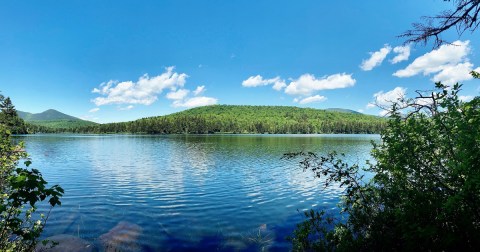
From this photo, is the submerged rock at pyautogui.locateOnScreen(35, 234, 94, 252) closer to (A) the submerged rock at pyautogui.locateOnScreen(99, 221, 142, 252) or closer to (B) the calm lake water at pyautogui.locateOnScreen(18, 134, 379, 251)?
(B) the calm lake water at pyautogui.locateOnScreen(18, 134, 379, 251)

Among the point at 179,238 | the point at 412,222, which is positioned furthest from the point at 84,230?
the point at 412,222

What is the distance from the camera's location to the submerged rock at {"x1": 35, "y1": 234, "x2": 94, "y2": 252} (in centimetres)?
1484

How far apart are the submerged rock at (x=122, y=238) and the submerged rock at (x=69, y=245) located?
83 centimetres

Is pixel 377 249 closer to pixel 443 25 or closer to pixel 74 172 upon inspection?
pixel 443 25

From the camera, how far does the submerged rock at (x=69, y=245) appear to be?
14.8 m

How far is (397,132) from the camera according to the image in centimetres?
948

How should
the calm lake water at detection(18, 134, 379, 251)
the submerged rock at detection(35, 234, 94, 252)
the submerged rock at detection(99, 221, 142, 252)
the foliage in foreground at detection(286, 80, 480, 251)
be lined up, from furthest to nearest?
the calm lake water at detection(18, 134, 379, 251), the submerged rock at detection(99, 221, 142, 252), the submerged rock at detection(35, 234, 94, 252), the foliage in foreground at detection(286, 80, 480, 251)

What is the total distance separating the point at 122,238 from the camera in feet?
55.1

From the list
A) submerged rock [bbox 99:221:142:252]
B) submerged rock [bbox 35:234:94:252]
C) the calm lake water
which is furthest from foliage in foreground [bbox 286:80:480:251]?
submerged rock [bbox 35:234:94:252]

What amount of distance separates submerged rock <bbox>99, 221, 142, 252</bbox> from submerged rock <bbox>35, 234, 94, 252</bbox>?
83cm

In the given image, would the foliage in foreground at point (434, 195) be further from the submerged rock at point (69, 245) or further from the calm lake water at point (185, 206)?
the submerged rock at point (69, 245)

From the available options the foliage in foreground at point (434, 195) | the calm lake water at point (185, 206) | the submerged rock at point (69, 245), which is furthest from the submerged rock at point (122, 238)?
the foliage in foreground at point (434, 195)

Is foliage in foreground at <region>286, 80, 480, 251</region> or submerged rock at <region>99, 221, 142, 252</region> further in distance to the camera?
submerged rock at <region>99, 221, 142, 252</region>

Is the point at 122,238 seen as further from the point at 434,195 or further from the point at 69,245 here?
the point at 434,195
